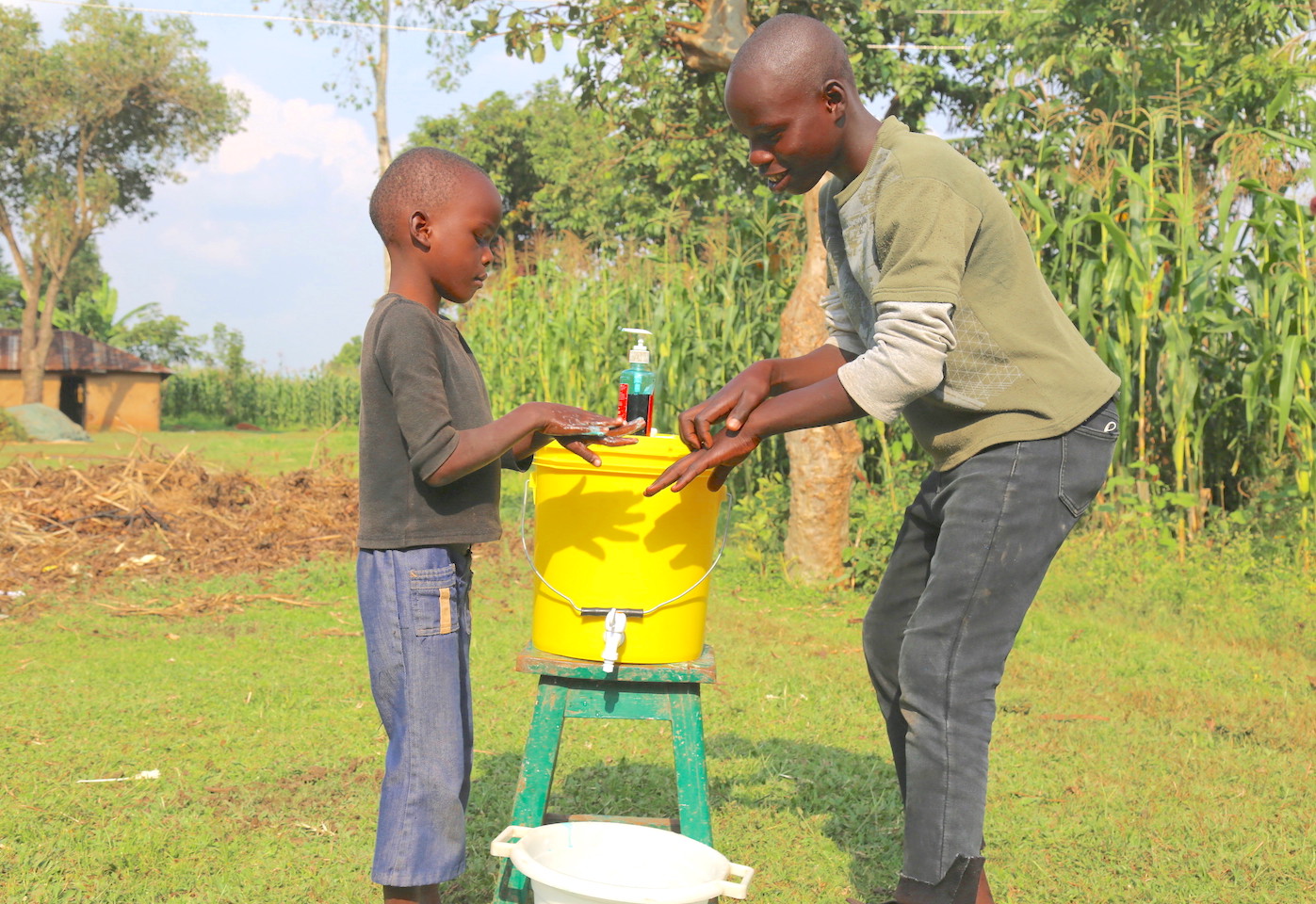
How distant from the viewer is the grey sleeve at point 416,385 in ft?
7.25

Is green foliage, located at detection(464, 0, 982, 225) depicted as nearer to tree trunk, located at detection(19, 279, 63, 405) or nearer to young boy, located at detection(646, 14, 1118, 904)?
young boy, located at detection(646, 14, 1118, 904)

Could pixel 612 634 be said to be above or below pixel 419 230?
below

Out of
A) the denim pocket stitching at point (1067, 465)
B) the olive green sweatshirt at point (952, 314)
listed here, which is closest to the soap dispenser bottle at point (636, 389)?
the olive green sweatshirt at point (952, 314)

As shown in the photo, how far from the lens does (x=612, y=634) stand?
7.95ft

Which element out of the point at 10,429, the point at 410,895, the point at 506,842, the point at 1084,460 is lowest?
the point at 410,895

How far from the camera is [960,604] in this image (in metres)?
2.21

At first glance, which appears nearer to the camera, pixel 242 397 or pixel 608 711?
pixel 608 711

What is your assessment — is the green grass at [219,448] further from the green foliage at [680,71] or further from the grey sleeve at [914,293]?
the grey sleeve at [914,293]

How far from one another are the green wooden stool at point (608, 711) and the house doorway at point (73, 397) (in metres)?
25.0

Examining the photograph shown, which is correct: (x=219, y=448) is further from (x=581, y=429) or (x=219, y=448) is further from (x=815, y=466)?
(x=581, y=429)

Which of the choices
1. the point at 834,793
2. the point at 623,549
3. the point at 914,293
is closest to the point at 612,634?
the point at 623,549

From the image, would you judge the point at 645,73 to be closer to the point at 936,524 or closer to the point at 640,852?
the point at 936,524

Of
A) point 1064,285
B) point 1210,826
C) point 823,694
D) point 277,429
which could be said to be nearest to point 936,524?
point 1210,826

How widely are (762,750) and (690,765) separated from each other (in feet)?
4.73
